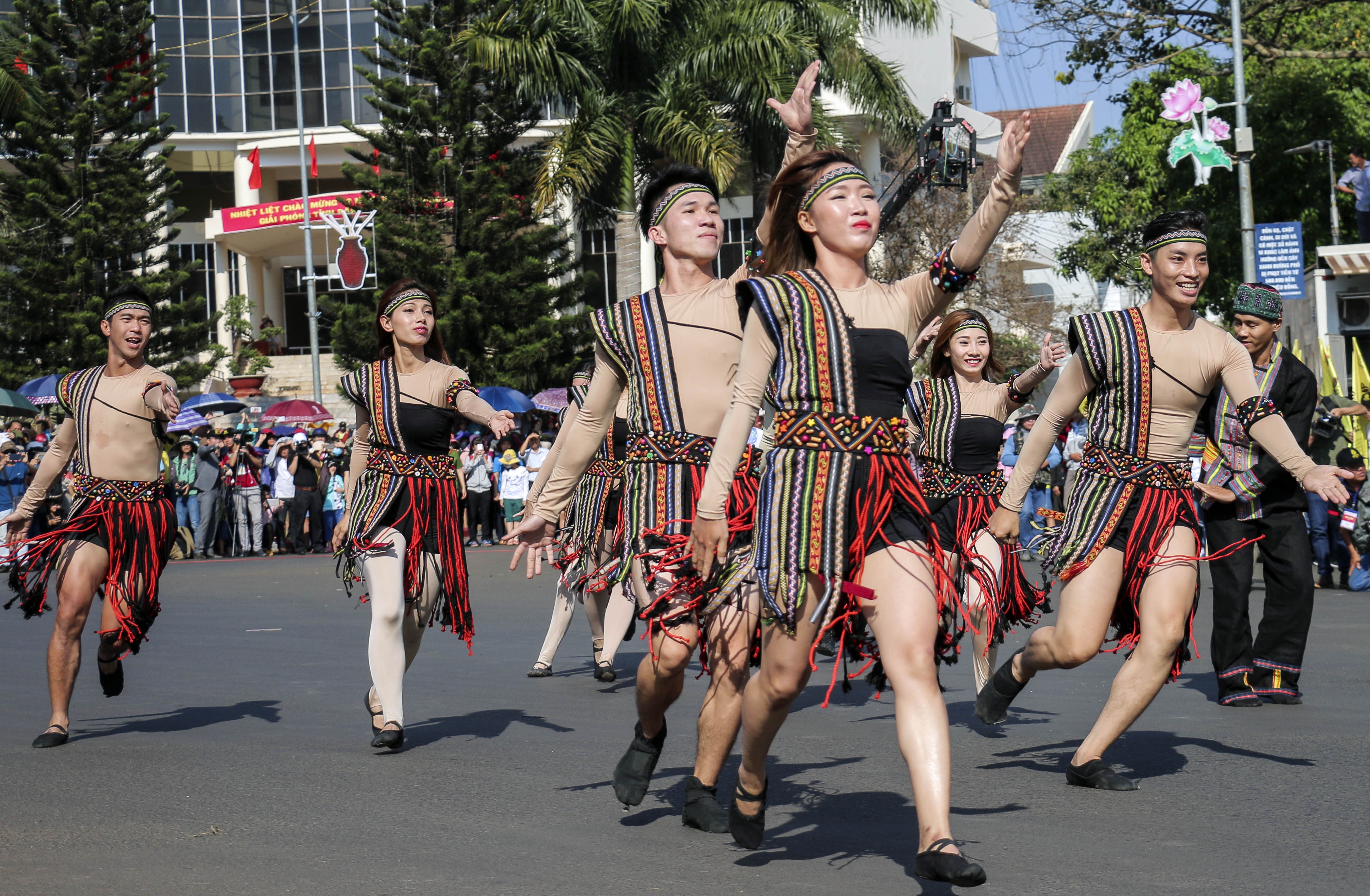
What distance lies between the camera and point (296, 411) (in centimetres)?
3222

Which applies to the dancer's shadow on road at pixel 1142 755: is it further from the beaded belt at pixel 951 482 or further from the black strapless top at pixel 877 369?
the black strapless top at pixel 877 369

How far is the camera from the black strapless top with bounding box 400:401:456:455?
733 cm

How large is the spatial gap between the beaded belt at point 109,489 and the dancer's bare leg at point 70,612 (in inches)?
9.3

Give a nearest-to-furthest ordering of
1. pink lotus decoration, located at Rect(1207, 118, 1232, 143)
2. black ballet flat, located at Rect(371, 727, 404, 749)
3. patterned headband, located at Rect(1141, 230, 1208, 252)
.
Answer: patterned headband, located at Rect(1141, 230, 1208, 252)
black ballet flat, located at Rect(371, 727, 404, 749)
pink lotus decoration, located at Rect(1207, 118, 1232, 143)

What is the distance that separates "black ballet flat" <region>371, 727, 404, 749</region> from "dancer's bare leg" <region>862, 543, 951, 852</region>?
307cm

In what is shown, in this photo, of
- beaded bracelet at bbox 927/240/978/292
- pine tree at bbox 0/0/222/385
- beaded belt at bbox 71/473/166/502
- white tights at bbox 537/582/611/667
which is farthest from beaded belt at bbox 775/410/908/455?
pine tree at bbox 0/0/222/385

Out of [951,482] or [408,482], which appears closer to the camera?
[408,482]

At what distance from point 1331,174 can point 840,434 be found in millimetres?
27077

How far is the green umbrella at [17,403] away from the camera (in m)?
30.2

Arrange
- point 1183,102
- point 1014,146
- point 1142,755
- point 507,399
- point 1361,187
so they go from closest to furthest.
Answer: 1. point 1014,146
2. point 1142,755
3. point 1183,102
4. point 1361,187
5. point 507,399

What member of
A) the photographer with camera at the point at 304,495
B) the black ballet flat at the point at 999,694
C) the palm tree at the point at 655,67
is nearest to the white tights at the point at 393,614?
the black ballet flat at the point at 999,694

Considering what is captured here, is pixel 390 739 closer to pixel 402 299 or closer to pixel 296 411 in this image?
pixel 402 299

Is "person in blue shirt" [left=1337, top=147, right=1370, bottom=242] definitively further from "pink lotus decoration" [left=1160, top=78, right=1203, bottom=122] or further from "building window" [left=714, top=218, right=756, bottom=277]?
"building window" [left=714, top=218, right=756, bottom=277]

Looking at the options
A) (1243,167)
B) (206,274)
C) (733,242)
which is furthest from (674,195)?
(206,274)
